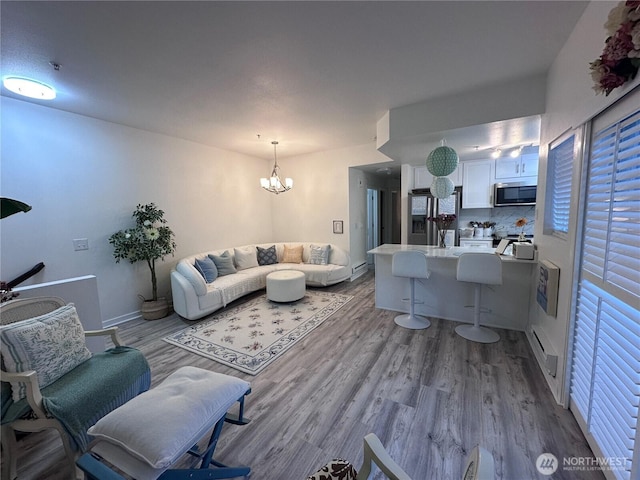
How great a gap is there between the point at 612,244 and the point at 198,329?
3.87 meters

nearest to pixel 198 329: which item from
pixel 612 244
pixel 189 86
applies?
pixel 189 86

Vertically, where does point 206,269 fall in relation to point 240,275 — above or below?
above

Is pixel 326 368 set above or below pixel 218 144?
below

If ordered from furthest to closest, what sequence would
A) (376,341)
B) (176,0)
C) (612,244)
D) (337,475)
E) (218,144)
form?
(218,144) → (376,341) → (176,0) → (612,244) → (337,475)

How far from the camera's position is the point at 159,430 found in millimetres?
1088

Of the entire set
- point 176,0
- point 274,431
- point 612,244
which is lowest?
point 274,431

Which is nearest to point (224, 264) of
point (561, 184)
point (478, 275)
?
point (478, 275)

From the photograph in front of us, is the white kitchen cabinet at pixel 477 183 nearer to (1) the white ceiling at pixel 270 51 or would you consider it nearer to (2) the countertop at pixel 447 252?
(2) the countertop at pixel 447 252

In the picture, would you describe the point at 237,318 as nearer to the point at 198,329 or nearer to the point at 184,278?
the point at 198,329

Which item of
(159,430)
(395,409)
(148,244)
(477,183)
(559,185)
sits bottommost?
(395,409)

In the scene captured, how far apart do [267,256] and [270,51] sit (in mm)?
3873

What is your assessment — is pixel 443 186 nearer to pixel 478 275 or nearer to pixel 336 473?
pixel 478 275

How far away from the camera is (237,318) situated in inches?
142

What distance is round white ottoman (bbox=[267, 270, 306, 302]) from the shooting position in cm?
404
